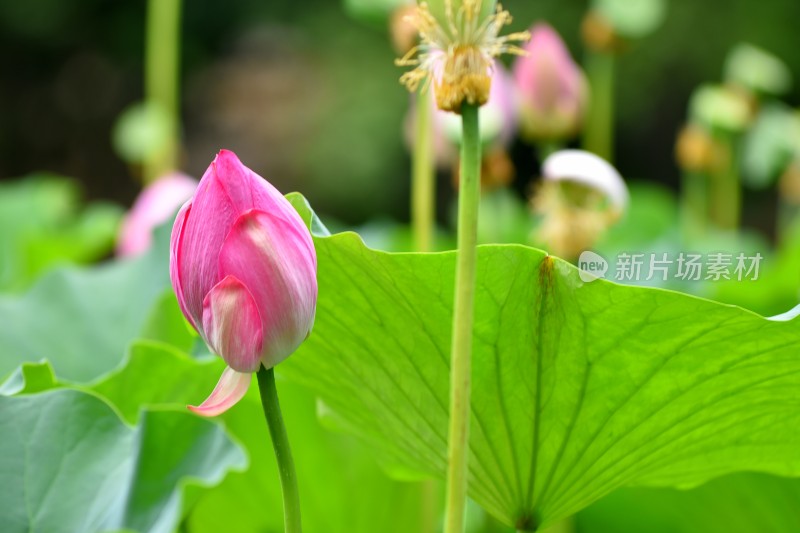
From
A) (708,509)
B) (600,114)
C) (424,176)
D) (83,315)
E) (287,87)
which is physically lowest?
(708,509)

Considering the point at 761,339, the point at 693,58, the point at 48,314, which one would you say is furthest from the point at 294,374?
the point at 693,58

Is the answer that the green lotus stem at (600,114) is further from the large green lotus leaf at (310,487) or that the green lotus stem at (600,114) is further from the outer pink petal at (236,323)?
the outer pink petal at (236,323)

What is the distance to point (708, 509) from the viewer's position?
760 millimetres

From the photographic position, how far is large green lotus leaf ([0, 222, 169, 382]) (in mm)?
752

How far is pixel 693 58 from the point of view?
4.67m

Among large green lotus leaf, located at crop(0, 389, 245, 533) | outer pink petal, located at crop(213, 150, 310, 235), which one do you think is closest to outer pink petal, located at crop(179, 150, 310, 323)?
outer pink petal, located at crop(213, 150, 310, 235)

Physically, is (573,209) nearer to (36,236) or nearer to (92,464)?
(92,464)

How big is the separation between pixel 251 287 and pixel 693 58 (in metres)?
4.59

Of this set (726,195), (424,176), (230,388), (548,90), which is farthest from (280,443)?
(726,195)

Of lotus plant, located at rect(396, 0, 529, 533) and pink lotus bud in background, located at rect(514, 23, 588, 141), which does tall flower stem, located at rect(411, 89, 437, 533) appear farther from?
lotus plant, located at rect(396, 0, 529, 533)

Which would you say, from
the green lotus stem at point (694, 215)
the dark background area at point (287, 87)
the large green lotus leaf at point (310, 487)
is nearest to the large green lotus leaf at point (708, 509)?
the large green lotus leaf at point (310, 487)

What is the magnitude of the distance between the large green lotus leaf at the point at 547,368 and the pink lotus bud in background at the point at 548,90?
54 centimetres

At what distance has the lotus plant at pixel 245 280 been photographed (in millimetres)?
Answer: 352

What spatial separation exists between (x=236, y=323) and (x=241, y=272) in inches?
0.7
